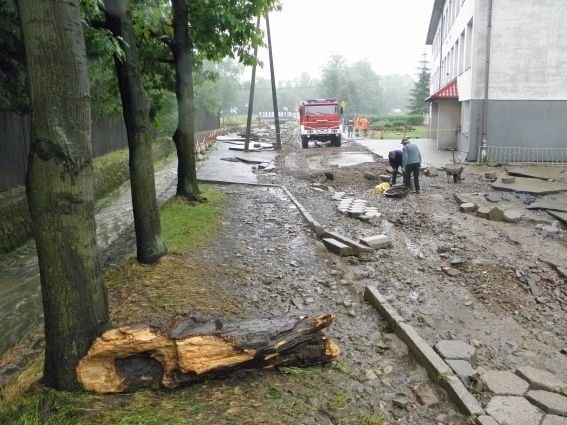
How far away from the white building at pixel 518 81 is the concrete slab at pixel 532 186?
480 centimetres

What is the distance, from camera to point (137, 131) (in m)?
6.41

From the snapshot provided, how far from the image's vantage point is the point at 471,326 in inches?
232

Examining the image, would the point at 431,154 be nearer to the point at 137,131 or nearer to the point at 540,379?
the point at 137,131

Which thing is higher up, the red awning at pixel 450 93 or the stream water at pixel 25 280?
the red awning at pixel 450 93

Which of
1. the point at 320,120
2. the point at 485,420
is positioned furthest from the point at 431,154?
the point at 485,420

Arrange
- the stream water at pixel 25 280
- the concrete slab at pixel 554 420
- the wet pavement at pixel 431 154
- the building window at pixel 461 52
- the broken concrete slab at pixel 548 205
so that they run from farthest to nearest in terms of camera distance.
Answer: the building window at pixel 461 52 → the wet pavement at pixel 431 154 → the broken concrete slab at pixel 548 205 → the stream water at pixel 25 280 → the concrete slab at pixel 554 420

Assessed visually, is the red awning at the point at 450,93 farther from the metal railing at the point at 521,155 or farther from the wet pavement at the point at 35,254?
the wet pavement at the point at 35,254

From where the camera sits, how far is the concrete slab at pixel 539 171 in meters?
15.8

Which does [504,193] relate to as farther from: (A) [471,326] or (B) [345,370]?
(B) [345,370]

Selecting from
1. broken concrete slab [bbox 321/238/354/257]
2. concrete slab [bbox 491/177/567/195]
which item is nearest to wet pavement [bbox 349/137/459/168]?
concrete slab [bbox 491/177/567/195]

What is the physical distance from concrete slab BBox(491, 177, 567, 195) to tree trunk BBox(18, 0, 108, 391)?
1313cm

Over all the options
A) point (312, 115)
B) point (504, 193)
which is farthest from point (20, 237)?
point (312, 115)

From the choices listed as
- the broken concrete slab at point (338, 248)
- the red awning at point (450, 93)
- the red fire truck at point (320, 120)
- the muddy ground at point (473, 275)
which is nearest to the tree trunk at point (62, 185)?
the muddy ground at point (473, 275)

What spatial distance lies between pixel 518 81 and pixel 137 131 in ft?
58.5
